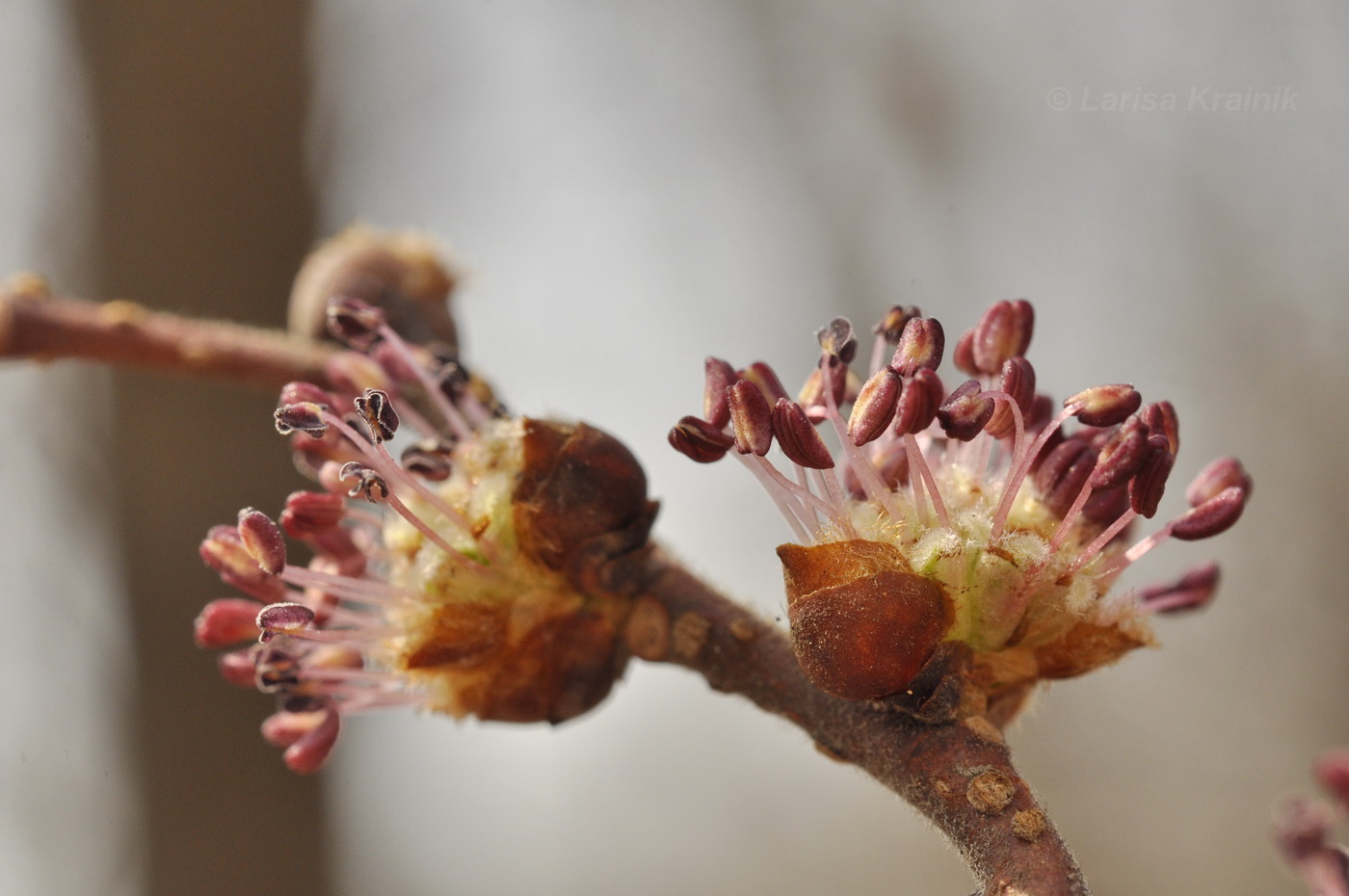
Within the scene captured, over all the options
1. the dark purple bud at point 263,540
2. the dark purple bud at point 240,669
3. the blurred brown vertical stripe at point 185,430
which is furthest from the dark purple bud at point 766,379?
the blurred brown vertical stripe at point 185,430

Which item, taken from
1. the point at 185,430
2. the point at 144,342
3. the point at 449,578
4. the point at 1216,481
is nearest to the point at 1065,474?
the point at 1216,481

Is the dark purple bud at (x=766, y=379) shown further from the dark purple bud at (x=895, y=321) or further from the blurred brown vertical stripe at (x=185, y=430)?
the blurred brown vertical stripe at (x=185, y=430)

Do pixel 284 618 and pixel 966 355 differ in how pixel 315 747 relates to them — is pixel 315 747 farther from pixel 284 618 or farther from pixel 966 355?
pixel 966 355

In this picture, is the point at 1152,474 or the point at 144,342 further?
the point at 144,342

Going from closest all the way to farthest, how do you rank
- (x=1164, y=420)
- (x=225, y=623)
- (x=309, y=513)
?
(x=1164, y=420) → (x=309, y=513) → (x=225, y=623)

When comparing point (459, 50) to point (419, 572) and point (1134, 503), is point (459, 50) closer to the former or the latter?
point (419, 572)

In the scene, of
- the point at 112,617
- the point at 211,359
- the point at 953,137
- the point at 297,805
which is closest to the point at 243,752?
the point at 297,805

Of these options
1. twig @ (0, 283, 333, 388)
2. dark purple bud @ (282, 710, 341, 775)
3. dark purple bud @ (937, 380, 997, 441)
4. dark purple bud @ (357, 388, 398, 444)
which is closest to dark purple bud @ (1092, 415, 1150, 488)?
dark purple bud @ (937, 380, 997, 441)
